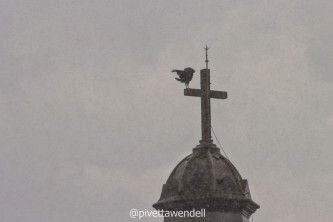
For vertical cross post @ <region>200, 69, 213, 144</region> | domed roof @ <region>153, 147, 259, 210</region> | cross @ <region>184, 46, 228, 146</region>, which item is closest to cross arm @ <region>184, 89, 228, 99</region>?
cross @ <region>184, 46, 228, 146</region>

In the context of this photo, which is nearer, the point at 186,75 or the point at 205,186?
the point at 205,186

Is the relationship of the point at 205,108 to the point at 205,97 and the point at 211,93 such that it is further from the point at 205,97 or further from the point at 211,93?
the point at 211,93

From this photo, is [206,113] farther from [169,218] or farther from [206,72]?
[169,218]

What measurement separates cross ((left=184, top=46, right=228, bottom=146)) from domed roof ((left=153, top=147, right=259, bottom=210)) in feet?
1.47

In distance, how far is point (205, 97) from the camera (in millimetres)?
21453

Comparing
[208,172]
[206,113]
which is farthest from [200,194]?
[206,113]

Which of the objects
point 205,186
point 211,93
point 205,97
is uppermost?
point 211,93

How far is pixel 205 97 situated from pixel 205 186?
260cm

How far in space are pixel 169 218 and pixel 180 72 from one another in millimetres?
3681

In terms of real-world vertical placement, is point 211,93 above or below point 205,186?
above

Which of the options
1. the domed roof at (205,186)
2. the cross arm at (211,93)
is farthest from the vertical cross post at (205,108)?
the domed roof at (205,186)

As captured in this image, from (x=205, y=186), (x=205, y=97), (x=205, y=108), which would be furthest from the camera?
(x=205, y=97)

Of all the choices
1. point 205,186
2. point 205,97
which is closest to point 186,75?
point 205,97

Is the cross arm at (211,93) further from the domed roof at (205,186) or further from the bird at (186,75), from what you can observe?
the domed roof at (205,186)
